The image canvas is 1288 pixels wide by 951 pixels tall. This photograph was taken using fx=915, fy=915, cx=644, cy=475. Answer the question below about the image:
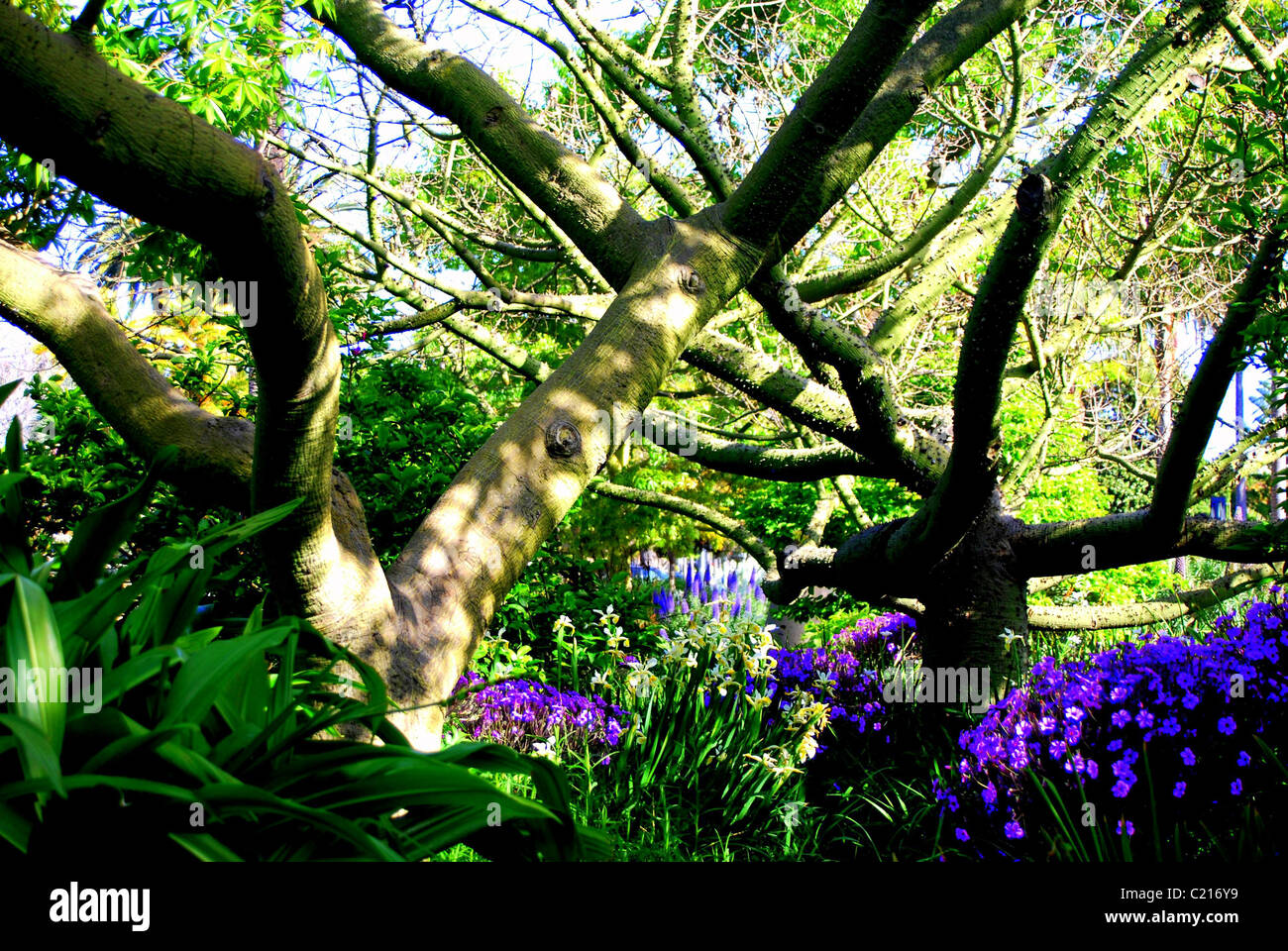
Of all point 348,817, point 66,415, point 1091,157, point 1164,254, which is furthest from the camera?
point 1164,254

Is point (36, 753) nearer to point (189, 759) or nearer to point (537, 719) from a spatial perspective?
point (189, 759)

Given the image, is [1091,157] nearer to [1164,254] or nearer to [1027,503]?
[1164,254]

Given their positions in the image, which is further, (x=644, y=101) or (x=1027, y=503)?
(x=1027, y=503)

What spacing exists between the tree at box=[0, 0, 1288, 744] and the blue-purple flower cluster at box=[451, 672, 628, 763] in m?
1.25

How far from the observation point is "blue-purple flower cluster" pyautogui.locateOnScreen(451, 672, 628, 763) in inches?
185

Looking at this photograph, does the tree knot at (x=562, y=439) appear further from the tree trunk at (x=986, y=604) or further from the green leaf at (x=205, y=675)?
the tree trunk at (x=986, y=604)

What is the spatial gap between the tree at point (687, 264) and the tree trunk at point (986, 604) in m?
0.02

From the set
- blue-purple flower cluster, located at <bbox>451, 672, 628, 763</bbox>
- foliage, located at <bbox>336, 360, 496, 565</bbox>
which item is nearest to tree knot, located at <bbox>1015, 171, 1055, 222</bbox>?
blue-purple flower cluster, located at <bbox>451, 672, 628, 763</bbox>

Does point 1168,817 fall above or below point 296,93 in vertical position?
below

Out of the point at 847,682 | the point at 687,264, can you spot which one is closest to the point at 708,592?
the point at 847,682

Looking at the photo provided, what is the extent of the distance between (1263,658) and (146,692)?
3.94m
